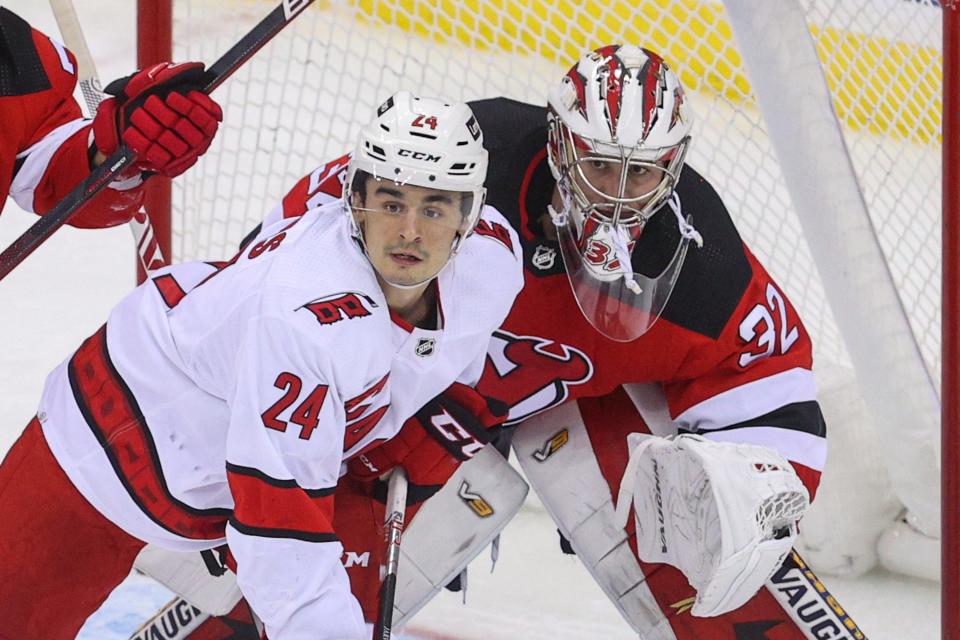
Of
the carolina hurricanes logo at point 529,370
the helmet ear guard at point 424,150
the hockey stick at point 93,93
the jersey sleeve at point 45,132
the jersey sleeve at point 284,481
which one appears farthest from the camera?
the hockey stick at point 93,93

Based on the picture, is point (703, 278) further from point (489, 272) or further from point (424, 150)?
point (424, 150)

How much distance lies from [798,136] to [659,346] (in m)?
0.51

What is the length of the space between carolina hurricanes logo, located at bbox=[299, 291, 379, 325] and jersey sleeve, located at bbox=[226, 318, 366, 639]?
4cm

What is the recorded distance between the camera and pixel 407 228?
5.95 feet

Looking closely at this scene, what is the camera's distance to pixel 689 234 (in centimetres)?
215

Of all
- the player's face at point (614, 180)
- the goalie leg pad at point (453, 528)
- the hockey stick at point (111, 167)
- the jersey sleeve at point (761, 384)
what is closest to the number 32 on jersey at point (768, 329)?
the jersey sleeve at point (761, 384)

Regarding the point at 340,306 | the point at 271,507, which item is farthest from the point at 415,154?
the point at 271,507

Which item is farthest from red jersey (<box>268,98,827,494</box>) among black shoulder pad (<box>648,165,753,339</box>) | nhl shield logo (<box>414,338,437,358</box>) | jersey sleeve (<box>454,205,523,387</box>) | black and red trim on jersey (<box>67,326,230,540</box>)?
black and red trim on jersey (<box>67,326,230,540</box>)

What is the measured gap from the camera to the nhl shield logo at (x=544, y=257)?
2189mm

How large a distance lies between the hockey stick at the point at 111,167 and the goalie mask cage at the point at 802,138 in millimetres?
579

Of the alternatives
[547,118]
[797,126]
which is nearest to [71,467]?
[547,118]

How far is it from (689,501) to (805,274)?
1.19m

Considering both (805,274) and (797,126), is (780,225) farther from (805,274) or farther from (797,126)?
(797,126)

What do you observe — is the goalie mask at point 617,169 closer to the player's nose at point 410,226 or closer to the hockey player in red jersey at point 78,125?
the player's nose at point 410,226
